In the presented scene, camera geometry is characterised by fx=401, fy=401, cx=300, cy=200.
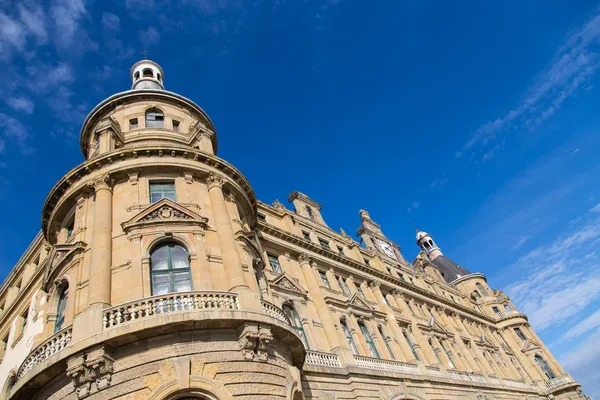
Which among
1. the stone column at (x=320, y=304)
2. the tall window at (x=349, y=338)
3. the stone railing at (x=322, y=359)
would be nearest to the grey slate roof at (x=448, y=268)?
the tall window at (x=349, y=338)

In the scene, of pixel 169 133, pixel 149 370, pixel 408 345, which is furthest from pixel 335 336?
pixel 169 133

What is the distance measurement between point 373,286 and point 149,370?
24.1 metres

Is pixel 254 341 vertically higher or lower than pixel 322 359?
lower

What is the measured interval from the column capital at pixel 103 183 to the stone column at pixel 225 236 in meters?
4.28

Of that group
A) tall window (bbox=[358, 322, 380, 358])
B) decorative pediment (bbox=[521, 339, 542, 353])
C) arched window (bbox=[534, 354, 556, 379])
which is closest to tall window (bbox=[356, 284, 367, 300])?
tall window (bbox=[358, 322, 380, 358])

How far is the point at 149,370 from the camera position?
11977 millimetres

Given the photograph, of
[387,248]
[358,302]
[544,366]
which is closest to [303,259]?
[358,302]

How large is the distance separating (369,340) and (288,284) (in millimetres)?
7483

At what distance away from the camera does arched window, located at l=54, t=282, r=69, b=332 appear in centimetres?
1584

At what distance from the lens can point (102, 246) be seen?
50.6ft

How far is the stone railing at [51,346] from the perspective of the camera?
1302cm

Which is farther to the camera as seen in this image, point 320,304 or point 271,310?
point 320,304

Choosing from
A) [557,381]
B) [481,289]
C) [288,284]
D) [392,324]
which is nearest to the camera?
[288,284]

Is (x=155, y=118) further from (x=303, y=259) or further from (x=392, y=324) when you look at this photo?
(x=392, y=324)
